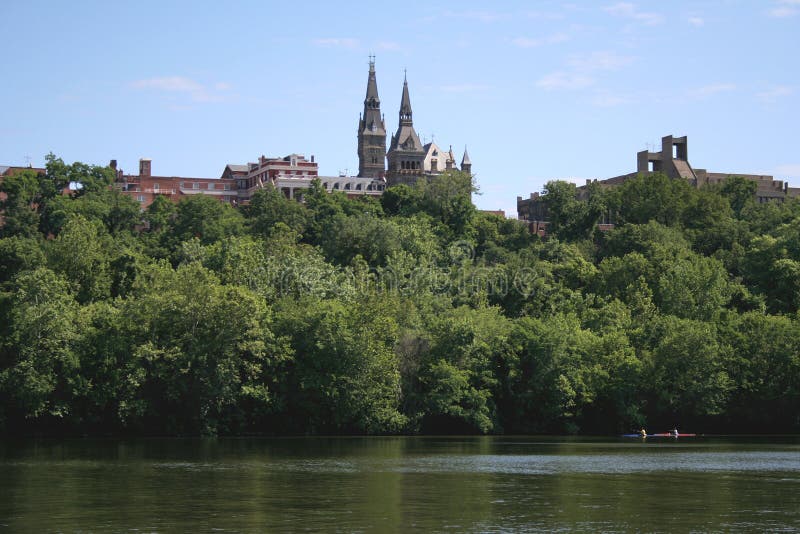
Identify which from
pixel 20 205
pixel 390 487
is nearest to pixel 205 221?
pixel 20 205

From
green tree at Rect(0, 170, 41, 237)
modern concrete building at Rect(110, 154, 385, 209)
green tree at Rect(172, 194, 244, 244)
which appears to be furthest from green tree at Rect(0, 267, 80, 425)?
modern concrete building at Rect(110, 154, 385, 209)

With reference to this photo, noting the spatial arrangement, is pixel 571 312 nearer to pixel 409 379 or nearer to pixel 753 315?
pixel 753 315

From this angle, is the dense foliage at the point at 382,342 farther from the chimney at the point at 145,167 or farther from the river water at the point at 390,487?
the chimney at the point at 145,167

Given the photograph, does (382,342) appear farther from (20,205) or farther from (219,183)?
(219,183)

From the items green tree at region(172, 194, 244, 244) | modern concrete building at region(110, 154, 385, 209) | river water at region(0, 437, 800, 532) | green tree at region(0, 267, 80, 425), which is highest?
modern concrete building at region(110, 154, 385, 209)

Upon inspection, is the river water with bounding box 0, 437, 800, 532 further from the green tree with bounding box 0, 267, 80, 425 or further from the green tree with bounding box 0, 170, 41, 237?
the green tree with bounding box 0, 170, 41, 237

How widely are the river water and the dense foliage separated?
7.09 metres

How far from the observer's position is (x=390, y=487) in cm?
4572

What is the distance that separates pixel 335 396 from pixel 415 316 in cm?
1172

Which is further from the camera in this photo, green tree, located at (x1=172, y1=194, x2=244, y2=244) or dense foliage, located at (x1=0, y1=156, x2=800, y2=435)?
green tree, located at (x1=172, y1=194, x2=244, y2=244)

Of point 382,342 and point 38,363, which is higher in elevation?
point 382,342

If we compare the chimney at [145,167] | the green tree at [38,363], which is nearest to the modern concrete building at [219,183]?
the chimney at [145,167]

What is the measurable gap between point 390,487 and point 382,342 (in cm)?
3451

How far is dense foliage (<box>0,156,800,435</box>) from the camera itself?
250 feet
